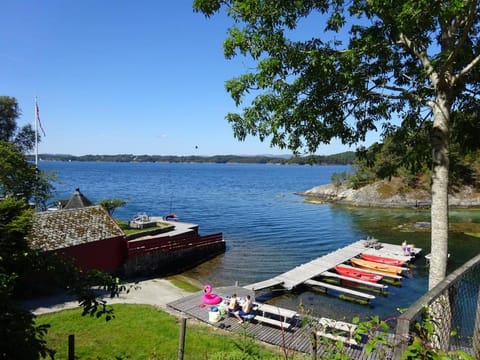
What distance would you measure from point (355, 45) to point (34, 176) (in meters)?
31.9

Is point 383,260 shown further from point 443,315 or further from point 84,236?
point 443,315

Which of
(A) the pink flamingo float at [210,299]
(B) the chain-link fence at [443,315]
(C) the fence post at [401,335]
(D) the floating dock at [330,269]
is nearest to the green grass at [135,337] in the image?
(A) the pink flamingo float at [210,299]

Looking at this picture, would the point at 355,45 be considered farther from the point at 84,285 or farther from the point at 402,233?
the point at 402,233

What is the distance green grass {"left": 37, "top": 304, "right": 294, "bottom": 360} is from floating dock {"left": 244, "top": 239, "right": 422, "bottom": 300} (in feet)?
20.4

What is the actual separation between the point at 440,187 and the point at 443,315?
3.87 m

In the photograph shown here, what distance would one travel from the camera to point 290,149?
7.88 m

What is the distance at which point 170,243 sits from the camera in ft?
90.1

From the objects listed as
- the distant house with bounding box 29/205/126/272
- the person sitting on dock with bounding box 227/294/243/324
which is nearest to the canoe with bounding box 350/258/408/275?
the person sitting on dock with bounding box 227/294/243/324

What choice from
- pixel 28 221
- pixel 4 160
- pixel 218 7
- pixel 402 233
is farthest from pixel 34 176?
pixel 402 233

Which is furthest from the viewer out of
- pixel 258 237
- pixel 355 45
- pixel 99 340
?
pixel 258 237

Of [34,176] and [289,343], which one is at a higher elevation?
[34,176]

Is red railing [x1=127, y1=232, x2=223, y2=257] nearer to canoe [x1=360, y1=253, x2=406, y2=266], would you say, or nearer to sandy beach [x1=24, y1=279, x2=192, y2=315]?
sandy beach [x1=24, y1=279, x2=192, y2=315]

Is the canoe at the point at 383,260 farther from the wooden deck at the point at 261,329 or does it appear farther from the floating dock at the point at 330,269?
the wooden deck at the point at 261,329

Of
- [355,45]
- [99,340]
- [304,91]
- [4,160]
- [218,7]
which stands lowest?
[99,340]
